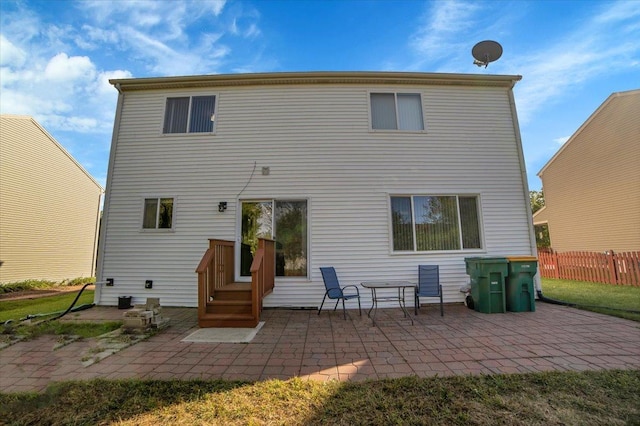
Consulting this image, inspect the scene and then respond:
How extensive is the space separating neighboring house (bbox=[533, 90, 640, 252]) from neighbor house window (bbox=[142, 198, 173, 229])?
16994mm

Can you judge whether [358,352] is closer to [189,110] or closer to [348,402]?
[348,402]

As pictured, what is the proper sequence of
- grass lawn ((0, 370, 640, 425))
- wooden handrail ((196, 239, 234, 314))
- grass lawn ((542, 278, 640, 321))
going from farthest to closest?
grass lawn ((542, 278, 640, 321)) < wooden handrail ((196, 239, 234, 314)) < grass lawn ((0, 370, 640, 425))

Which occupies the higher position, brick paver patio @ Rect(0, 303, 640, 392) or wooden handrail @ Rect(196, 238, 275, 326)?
wooden handrail @ Rect(196, 238, 275, 326)

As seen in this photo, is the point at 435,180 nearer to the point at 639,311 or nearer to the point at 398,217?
the point at 398,217

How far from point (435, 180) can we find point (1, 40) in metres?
13.5

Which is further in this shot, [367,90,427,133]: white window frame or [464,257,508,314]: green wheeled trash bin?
[367,90,427,133]: white window frame

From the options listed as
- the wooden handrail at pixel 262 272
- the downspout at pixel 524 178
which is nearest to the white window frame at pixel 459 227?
the downspout at pixel 524 178

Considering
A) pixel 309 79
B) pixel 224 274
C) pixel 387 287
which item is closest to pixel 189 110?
pixel 309 79

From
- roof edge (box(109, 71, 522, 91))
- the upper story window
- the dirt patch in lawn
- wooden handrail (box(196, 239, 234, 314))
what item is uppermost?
roof edge (box(109, 71, 522, 91))

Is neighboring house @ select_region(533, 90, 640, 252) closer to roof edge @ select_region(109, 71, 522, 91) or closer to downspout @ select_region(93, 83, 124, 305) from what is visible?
roof edge @ select_region(109, 71, 522, 91)

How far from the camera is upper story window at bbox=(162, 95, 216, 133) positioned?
7.20 metres

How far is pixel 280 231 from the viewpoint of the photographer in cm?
662

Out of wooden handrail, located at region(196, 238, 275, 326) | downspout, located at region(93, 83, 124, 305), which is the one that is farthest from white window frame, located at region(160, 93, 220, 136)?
wooden handrail, located at region(196, 238, 275, 326)

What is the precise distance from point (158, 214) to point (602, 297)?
1143cm
